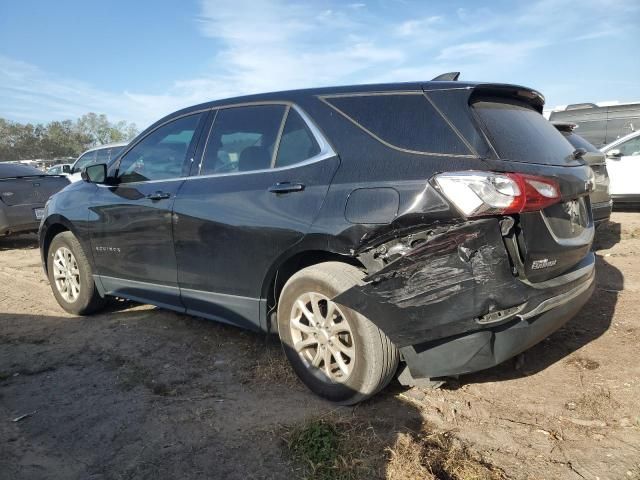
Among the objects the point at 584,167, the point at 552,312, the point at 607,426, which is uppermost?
the point at 584,167

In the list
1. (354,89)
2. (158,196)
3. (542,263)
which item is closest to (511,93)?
(354,89)

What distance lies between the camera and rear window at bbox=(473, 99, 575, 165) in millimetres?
2635

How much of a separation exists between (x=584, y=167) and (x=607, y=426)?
1.48 meters

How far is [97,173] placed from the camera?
4.43m

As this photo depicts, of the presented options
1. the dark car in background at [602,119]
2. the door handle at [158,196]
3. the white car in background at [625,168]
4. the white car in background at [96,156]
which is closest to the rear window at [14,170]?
the white car in background at [96,156]

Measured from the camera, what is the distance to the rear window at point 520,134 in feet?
8.64

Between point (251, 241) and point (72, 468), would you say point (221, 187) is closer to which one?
point (251, 241)

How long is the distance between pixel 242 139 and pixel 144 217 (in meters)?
1.08

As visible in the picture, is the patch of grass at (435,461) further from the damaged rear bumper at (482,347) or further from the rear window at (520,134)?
the rear window at (520,134)

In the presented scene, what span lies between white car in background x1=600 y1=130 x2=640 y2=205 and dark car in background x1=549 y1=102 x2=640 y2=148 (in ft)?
8.29

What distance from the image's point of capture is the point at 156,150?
4145mm

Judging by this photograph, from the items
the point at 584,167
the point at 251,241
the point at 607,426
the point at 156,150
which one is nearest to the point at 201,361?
the point at 251,241

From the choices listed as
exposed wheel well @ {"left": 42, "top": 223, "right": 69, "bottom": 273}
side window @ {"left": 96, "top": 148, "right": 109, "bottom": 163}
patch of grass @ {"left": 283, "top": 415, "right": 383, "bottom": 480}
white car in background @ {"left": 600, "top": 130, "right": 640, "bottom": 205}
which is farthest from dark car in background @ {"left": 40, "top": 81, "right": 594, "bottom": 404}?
side window @ {"left": 96, "top": 148, "right": 109, "bottom": 163}

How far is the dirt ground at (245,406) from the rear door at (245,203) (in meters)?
0.51
